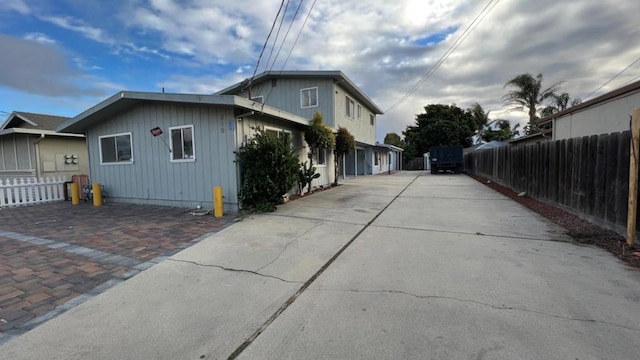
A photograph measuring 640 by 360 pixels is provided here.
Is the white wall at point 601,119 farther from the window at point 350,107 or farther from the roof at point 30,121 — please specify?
the roof at point 30,121

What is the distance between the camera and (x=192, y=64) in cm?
1306

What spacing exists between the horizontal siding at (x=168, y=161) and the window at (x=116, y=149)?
0.17 metres

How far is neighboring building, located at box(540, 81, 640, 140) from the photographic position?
25.0ft

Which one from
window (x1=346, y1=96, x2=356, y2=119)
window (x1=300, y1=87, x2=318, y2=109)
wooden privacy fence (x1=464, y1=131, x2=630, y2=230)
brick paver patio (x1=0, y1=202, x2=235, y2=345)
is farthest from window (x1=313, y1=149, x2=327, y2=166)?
wooden privacy fence (x1=464, y1=131, x2=630, y2=230)

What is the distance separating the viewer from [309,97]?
16.9 m

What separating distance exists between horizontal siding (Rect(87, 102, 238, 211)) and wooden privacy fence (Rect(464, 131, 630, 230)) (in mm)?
7625

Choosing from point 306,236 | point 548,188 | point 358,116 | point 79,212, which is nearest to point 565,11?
point 548,188

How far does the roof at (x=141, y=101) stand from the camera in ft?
24.1

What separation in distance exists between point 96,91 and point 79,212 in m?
18.9

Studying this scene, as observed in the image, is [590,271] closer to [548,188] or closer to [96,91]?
[548,188]

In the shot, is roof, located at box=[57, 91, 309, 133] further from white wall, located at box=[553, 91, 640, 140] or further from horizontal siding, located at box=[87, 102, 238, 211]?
white wall, located at box=[553, 91, 640, 140]

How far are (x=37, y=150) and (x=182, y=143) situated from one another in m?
9.73

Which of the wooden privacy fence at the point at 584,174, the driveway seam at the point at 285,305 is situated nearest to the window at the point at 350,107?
the wooden privacy fence at the point at 584,174

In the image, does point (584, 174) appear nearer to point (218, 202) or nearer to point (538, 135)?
point (218, 202)
